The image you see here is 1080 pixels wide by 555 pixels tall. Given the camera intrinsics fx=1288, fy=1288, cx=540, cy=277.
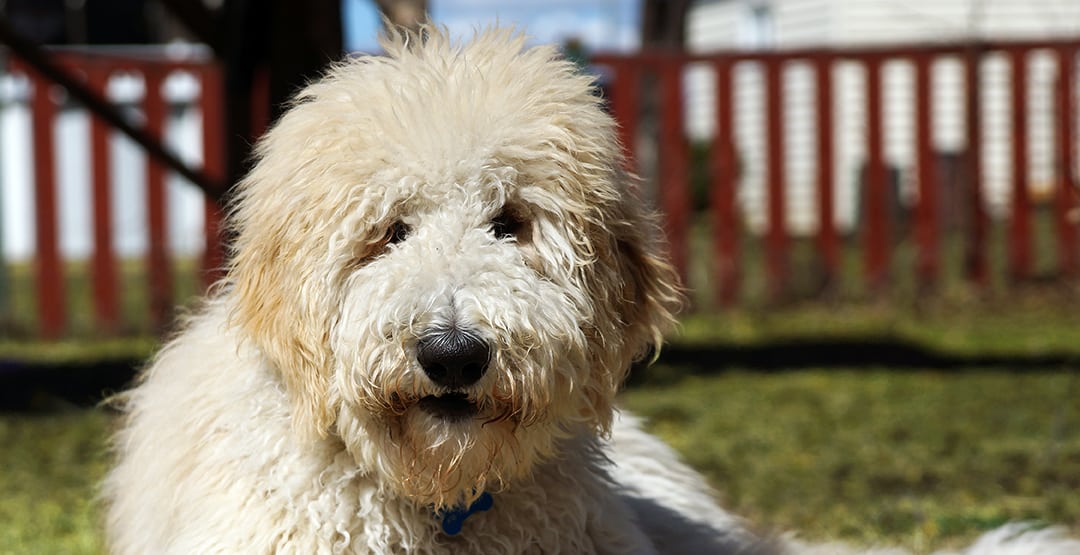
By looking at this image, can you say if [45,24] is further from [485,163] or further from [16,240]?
[485,163]

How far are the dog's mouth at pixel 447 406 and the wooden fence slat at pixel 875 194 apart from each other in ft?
30.0

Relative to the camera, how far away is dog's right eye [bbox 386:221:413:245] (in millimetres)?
2602

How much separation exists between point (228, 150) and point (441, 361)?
412 cm

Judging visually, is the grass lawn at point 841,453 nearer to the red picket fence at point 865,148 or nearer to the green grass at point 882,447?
the green grass at point 882,447

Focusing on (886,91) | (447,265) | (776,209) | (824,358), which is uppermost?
(886,91)

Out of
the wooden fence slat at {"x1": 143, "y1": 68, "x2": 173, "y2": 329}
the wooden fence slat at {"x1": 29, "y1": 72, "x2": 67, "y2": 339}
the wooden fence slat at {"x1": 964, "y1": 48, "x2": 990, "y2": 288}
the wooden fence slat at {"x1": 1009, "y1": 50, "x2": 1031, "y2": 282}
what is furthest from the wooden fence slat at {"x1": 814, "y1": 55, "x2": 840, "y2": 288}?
the wooden fence slat at {"x1": 29, "y1": 72, "x2": 67, "y2": 339}

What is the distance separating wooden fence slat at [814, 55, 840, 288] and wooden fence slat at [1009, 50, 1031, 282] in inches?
59.4

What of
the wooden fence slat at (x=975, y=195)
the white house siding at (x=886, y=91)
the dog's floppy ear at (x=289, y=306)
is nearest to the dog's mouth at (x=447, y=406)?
the dog's floppy ear at (x=289, y=306)

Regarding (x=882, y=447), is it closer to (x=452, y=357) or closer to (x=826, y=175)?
(x=452, y=357)

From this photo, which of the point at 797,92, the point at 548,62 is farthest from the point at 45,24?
the point at 548,62

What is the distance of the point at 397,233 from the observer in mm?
2613

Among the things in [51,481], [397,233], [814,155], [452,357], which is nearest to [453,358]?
[452,357]

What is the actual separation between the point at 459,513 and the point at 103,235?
876 centimetres

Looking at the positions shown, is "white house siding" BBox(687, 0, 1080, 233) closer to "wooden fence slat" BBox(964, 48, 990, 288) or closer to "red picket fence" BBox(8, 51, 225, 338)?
"wooden fence slat" BBox(964, 48, 990, 288)
